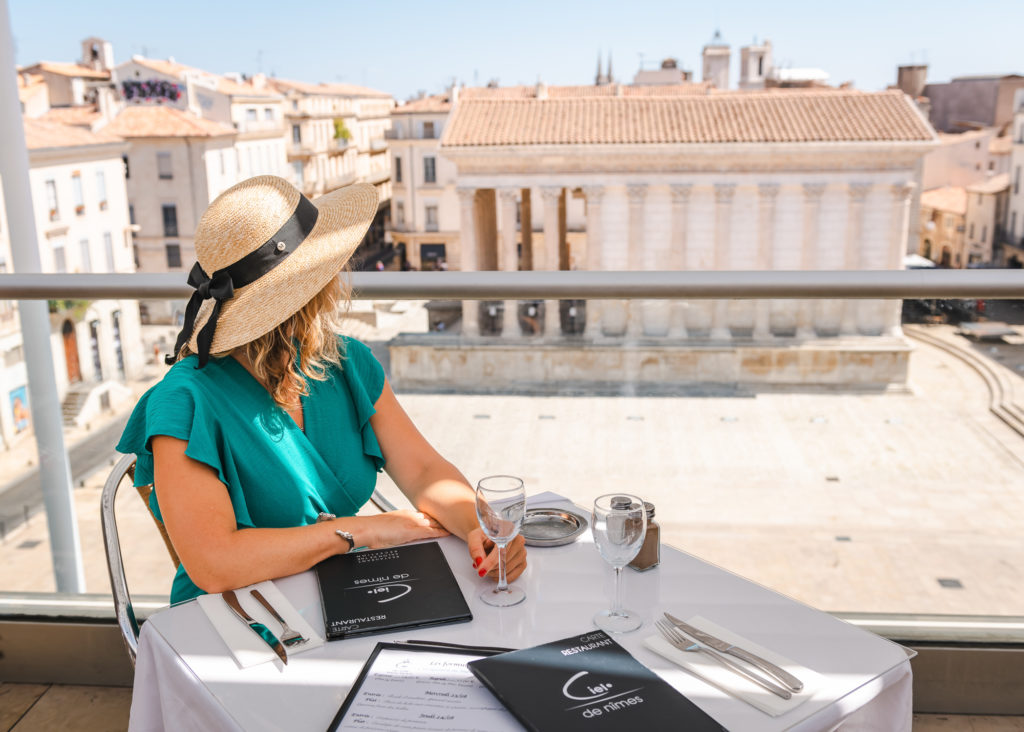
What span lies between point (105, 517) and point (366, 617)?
0.65 m

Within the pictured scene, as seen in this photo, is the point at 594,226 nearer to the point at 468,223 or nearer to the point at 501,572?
the point at 468,223

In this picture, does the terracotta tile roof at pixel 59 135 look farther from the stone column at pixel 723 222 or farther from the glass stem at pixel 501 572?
the glass stem at pixel 501 572

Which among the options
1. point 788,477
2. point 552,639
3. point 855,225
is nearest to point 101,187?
point 855,225

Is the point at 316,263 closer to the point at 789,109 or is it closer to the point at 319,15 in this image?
the point at 789,109

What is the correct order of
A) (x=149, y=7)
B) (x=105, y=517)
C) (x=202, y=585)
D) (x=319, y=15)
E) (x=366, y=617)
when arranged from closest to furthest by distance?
1. (x=366, y=617)
2. (x=202, y=585)
3. (x=105, y=517)
4. (x=149, y=7)
5. (x=319, y=15)

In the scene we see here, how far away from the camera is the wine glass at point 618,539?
105 cm

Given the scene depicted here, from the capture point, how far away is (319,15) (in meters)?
57.5

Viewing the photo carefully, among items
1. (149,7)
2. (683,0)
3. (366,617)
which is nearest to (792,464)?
(366,617)

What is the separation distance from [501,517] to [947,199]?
148 feet

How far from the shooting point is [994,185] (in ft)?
121

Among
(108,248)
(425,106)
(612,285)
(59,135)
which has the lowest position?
(108,248)

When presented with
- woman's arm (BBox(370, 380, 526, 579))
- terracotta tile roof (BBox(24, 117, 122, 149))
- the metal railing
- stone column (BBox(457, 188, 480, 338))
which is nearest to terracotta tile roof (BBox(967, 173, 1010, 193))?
stone column (BBox(457, 188, 480, 338))

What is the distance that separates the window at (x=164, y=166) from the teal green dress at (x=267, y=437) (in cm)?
3622

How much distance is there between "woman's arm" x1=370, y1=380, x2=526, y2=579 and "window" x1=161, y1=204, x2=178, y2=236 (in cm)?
3685
